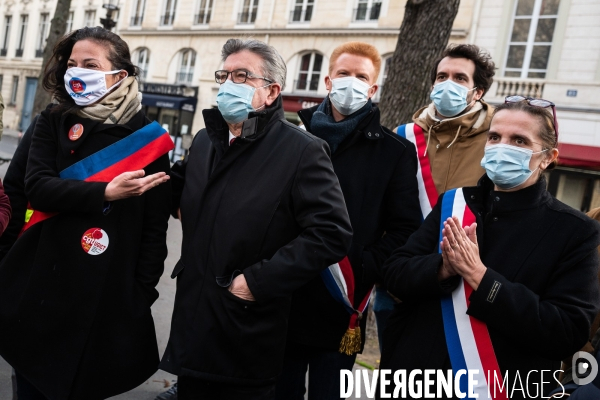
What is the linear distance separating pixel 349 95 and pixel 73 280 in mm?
1524

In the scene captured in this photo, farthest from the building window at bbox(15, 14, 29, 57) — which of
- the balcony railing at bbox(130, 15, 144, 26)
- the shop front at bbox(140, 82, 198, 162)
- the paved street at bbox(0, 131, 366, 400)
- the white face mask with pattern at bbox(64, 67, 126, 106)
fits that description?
the white face mask with pattern at bbox(64, 67, 126, 106)

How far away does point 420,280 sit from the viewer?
247 centimetres

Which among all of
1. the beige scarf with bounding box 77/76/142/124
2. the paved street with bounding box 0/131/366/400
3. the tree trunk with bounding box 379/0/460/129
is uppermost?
the tree trunk with bounding box 379/0/460/129

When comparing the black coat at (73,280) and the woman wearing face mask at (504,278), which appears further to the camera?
the black coat at (73,280)

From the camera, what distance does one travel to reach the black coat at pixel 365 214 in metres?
2.87

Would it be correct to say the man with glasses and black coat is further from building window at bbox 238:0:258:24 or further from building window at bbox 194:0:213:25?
building window at bbox 194:0:213:25

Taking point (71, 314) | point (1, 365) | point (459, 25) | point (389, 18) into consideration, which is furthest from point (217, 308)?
point (389, 18)

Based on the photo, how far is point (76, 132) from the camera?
2.72 metres

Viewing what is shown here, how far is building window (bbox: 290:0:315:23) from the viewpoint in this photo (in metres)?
22.8

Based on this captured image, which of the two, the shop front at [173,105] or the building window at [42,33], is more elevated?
the building window at [42,33]

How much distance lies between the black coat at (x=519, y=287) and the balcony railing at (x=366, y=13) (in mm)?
19293

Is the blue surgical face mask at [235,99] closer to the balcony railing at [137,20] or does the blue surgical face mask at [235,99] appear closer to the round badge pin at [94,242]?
the round badge pin at [94,242]

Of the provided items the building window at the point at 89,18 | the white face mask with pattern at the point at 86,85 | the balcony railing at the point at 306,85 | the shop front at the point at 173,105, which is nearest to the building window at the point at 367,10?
the balcony railing at the point at 306,85

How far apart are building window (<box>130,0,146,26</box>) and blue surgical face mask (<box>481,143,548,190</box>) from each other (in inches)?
1148
